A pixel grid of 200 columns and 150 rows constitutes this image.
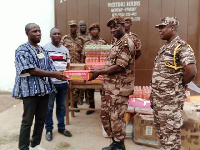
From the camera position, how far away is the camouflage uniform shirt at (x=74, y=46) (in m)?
4.87

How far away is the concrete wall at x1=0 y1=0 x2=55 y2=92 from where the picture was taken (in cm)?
582

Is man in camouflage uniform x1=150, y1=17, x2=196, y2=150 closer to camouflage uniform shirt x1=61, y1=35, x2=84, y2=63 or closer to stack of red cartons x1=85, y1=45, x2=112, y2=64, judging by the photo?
stack of red cartons x1=85, y1=45, x2=112, y2=64

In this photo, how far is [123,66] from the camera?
105 inches

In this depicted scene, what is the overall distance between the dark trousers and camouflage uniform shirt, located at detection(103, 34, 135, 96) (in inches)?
38.9

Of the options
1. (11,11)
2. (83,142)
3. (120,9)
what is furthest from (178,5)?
(11,11)

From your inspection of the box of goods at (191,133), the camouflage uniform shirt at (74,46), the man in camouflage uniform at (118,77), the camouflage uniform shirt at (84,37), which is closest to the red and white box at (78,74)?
the man in camouflage uniform at (118,77)

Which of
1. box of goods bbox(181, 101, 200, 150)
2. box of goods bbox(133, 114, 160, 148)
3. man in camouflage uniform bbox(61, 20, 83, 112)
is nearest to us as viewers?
box of goods bbox(181, 101, 200, 150)

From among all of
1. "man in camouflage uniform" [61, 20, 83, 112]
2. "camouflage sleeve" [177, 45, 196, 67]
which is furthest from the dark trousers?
"man in camouflage uniform" [61, 20, 83, 112]

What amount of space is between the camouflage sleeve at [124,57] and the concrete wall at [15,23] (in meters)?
3.78

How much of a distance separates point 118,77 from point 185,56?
0.94 meters

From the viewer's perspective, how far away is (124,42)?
269 centimetres

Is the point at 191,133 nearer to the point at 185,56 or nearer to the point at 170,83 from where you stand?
the point at 170,83

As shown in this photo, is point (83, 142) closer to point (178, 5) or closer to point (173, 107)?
point (173, 107)

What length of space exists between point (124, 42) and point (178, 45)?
695mm
